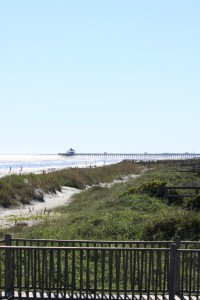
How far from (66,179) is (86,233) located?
34.7 meters

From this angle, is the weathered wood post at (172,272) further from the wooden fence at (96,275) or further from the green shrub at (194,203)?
the green shrub at (194,203)

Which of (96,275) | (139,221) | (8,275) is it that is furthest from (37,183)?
(96,275)

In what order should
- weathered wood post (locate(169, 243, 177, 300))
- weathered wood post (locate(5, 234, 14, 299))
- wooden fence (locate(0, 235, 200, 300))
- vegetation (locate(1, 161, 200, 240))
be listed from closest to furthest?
1. weathered wood post (locate(169, 243, 177, 300))
2. wooden fence (locate(0, 235, 200, 300))
3. weathered wood post (locate(5, 234, 14, 299))
4. vegetation (locate(1, 161, 200, 240))

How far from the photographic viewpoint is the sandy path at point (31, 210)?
81.4ft

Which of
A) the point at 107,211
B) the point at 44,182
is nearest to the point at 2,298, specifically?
the point at 107,211

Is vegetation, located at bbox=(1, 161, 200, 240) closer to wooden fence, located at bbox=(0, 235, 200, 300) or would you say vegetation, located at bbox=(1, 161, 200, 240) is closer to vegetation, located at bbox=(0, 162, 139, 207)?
wooden fence, located at bbox=(0, 235, 200, 300)

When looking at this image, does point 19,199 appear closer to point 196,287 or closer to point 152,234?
point 152,234

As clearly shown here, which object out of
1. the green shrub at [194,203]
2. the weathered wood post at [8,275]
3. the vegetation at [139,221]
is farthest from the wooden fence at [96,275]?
the green shrub at [194,203]

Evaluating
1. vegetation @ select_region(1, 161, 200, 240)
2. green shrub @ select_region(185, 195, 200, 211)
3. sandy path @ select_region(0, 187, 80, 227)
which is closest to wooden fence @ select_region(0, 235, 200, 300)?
vegetation @ select_region(1, 161, 200, 240)

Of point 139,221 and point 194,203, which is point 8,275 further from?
point 194,203

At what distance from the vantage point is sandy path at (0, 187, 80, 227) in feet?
81.4

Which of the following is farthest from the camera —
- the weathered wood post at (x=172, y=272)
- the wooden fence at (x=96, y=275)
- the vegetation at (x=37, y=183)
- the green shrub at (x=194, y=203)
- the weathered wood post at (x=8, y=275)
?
the vegetation at (x=37, y=183)

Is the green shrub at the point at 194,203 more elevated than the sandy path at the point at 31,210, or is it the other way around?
the green shrub at the point at 194,203

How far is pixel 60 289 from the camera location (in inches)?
339
